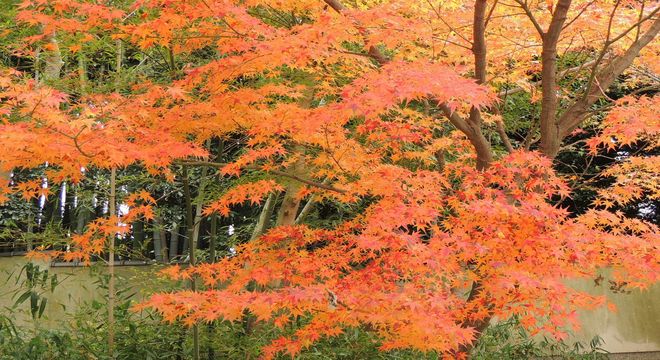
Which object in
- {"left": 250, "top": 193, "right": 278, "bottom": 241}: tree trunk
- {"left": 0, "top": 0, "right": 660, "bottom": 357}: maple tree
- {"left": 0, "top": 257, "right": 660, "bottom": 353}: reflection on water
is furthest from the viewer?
{"left": 0, "top": 257, "right": 660, "bottom": 353}: reflection on water

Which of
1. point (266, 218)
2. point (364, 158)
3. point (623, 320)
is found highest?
point (364, 158)

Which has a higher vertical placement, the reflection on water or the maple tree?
the maple tree

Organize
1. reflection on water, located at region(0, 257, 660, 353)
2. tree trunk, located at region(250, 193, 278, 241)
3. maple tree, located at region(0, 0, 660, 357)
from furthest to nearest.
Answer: reflection on water, located at region(0, 257, 660, 353), tree trunk, located at region(250, 193, 278, 241), maple tree, located at region(0, 0, 660, 357)

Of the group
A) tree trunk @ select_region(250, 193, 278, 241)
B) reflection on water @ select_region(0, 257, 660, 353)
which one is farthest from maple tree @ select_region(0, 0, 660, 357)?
reflection on water @ select_region(0, 257, 660, 353)

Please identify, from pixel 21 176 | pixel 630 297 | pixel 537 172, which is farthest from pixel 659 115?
pixel 21 176

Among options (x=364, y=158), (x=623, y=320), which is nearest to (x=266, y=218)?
(x=364, y=158)

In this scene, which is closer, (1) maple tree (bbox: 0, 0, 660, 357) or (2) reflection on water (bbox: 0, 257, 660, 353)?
(1) maple tree (bbox: 0, 0, 660, 357)

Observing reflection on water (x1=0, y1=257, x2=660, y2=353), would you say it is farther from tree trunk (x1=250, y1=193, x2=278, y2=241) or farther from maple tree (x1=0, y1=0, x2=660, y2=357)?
maple tree (x1=0, y1=0, x2=660, y2=357)

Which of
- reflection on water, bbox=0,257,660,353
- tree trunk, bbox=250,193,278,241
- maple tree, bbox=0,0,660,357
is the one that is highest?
maple tree, bbox=0,0,660,357

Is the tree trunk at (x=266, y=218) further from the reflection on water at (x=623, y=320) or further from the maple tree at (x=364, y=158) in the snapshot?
the reflection on water at (x=623, y=320)

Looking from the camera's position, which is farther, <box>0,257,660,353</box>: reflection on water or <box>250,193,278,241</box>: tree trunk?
<box>0,257,660,353</box>: reflection on water

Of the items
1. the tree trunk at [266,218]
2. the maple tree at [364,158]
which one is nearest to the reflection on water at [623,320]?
the tree trunk at [266,218]

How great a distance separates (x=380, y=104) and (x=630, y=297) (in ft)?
22.0

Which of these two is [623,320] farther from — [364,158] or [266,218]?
[364,158]
